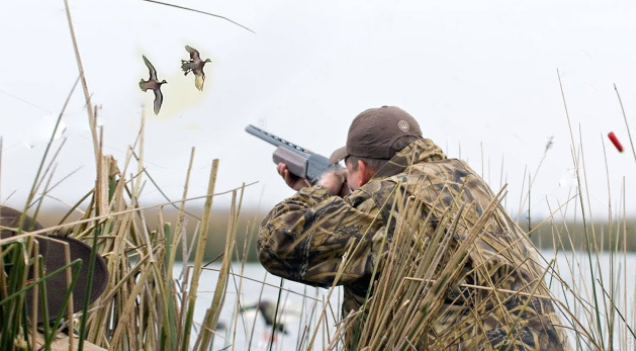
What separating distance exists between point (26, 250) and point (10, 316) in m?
0.09

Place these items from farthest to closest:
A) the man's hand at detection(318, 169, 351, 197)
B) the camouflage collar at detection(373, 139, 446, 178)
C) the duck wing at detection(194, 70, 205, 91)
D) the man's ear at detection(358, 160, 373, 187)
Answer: the man's hand at detection(318, 169, 351, 197) → the man's ear at detection(358, 160, 373, 187) → the camouflage collar at detection(373, 139, 446, 178) → the duck wing at detection(194, 70, 205, 91)

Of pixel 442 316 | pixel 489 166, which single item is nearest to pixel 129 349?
pixel 442 316

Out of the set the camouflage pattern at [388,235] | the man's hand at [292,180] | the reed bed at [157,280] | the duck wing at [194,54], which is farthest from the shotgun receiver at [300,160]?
the duck wing at [194,54]

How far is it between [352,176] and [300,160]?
572 millimetres

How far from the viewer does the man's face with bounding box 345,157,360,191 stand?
101 inches

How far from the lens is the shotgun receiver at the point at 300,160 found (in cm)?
302

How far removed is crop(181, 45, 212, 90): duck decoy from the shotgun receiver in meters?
1.51

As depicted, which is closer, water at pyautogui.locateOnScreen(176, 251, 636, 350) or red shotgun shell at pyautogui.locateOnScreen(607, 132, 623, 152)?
red shotgun shell at pyautogui.locateOnScreen(607, 132, 623, 152)

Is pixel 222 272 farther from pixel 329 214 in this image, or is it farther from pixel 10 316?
pixel 329 214

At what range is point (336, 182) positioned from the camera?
8.90ft

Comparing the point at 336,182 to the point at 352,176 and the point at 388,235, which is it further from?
the point at 388,235

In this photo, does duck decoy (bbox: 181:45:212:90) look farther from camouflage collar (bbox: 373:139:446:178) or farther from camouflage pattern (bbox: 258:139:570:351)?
camouflage collar (bbox: 373:139:446:178)

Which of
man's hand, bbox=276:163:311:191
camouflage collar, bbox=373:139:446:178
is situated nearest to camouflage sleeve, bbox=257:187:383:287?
camouflage collar, bbox=373:139:446:178

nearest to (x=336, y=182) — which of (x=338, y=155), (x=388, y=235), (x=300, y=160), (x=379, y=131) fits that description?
(x=338, y=155)
